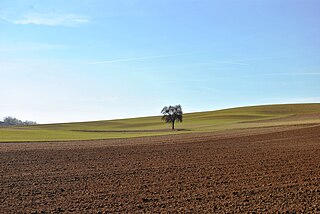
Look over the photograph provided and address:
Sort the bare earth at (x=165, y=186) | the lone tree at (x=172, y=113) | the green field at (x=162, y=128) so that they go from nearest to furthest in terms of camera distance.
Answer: the bare earth at (x=165, y=186) → the green field at (x=162, y=128) → the lone tree at (x=172, y=113)

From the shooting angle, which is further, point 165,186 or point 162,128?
point 162,128

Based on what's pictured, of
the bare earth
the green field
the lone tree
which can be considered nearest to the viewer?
the bare earth

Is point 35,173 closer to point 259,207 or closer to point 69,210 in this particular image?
point 69,210

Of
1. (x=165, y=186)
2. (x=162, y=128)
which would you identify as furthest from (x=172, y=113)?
(x=165, y=186)

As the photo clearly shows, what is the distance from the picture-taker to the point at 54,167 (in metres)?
20.0

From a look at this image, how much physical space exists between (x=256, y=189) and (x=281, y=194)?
98 cm

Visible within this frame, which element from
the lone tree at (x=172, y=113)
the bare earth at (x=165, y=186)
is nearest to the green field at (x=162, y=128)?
the lone tree at (x=172, y=113)

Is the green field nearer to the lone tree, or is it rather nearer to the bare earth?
the lone tree

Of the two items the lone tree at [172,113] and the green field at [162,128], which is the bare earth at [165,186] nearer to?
the green field at [162,128]

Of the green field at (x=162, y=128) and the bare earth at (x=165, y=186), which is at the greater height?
the green field at (x=162, y=128)

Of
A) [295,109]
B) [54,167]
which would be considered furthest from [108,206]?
[295,109]

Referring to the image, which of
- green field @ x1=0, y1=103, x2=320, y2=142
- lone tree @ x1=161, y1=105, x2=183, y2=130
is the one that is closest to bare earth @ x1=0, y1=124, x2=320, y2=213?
green field @ x1=0, y1=103, x2=320, y2=142

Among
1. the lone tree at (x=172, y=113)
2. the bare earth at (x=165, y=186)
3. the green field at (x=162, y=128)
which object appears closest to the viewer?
the bare earth at (x=165, y=186)

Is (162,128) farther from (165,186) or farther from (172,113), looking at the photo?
(165,186)
